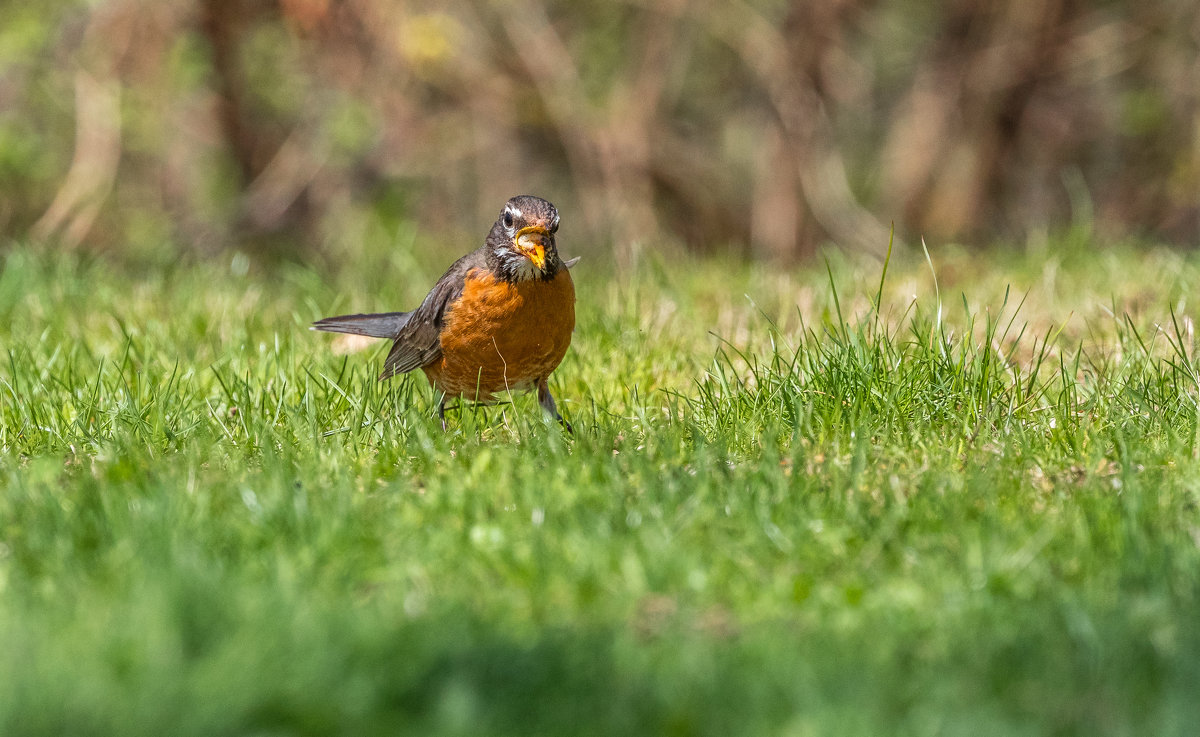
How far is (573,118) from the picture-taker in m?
10.2

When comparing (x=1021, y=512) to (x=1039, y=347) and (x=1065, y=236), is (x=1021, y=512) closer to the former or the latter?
(x=1039, y=347)

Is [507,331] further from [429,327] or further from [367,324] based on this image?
[367,324]

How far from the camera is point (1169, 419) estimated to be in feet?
11.2

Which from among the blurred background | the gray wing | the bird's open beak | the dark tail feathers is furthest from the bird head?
the blurred background

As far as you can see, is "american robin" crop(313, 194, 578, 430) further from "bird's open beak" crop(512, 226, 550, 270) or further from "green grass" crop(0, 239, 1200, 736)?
"green grass" crop(0, 239, 1200, 736)

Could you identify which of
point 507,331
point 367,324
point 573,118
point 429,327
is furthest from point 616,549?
point 573,118

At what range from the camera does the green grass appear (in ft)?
6.46

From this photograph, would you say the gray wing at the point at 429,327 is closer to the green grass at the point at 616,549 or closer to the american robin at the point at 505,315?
the american robin at the point at 505,315

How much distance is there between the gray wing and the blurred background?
4201 mm

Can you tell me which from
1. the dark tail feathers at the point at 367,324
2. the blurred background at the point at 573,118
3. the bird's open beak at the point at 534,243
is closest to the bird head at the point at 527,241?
the bird's open beak at the point at 534,243

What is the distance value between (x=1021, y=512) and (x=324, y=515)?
1641mm

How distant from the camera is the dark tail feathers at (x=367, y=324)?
500 cm

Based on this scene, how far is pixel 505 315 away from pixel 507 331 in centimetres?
6

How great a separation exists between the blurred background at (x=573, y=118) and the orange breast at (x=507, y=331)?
4.57 m
